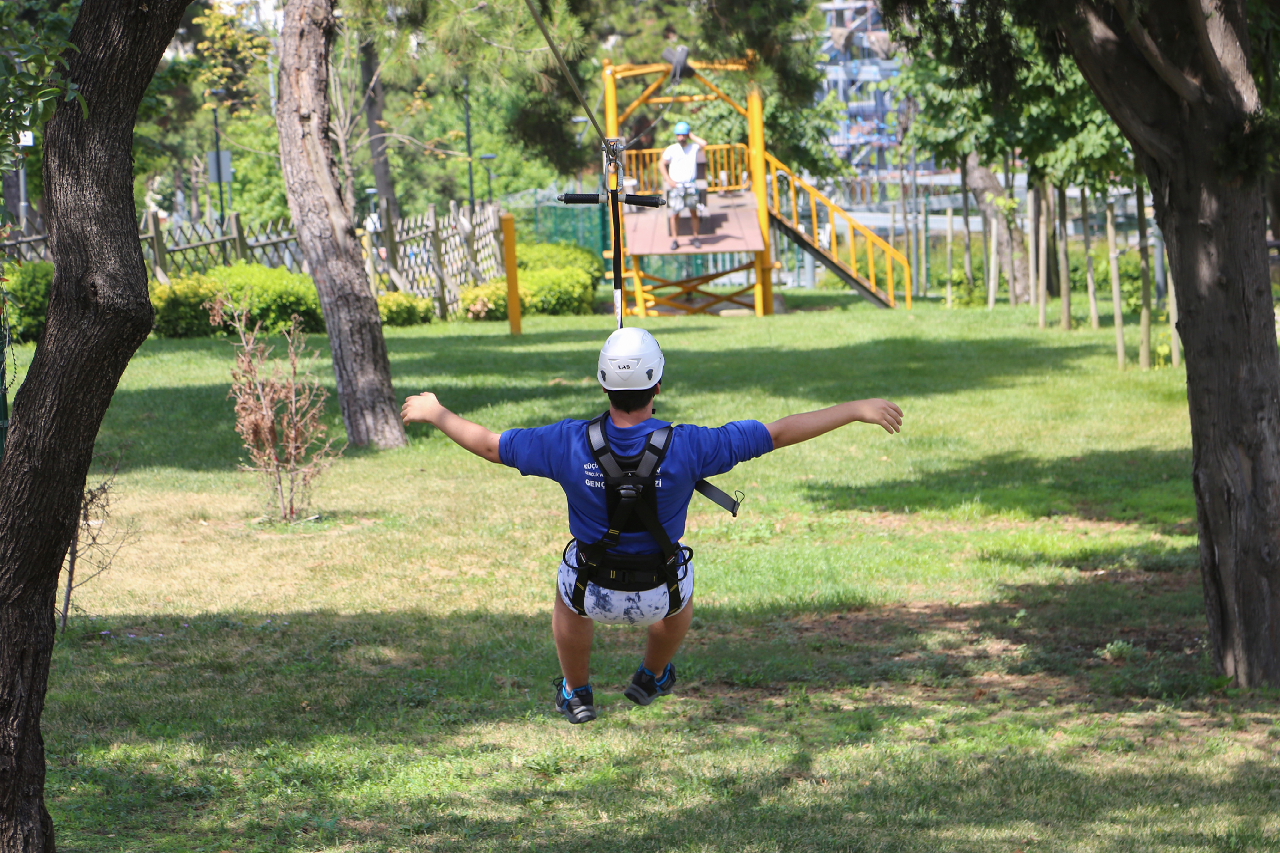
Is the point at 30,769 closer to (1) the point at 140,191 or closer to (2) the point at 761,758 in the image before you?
(2) the point at 761,758

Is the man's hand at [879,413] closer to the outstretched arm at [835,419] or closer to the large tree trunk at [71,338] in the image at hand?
the outstretched arm at [835,419]

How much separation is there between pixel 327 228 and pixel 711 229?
50.0 ft

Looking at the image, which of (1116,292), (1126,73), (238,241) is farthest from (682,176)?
(1126,73)

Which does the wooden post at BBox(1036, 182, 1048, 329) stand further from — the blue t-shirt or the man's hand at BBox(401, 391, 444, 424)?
the man's hand at BBox(401, 391, 444, 424)

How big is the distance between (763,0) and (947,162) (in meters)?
15.0

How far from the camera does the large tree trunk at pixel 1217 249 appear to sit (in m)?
7.20

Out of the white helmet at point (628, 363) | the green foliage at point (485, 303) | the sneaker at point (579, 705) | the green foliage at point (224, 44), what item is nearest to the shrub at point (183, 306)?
the green foliage at point (485, 303)

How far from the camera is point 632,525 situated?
16.3ft

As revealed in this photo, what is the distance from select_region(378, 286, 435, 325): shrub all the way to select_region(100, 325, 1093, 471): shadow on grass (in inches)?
110

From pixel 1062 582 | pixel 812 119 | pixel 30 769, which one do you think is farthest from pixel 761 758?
pixel 812 119

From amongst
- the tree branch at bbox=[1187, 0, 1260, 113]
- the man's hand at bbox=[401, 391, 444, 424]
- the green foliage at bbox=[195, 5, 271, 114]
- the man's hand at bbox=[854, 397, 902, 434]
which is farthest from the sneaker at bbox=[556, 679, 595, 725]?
the green foliage at bbox=[195, 5, 271, 114]

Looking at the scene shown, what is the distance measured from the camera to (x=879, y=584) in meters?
9.98

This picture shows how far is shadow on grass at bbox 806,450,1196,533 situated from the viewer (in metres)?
12.1

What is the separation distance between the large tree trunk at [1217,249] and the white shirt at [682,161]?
2077 cm
